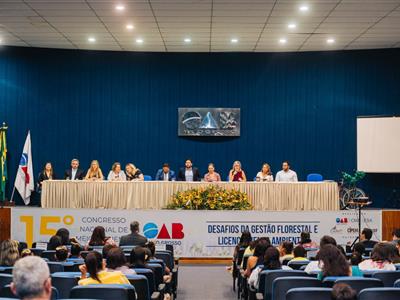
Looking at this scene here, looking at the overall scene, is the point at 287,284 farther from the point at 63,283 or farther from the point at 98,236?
the point at 98,236

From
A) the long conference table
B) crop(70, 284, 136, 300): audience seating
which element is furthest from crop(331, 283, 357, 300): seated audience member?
the long conference table

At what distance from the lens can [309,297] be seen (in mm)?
4551

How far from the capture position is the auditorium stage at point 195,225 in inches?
495

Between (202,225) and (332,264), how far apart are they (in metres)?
6.91

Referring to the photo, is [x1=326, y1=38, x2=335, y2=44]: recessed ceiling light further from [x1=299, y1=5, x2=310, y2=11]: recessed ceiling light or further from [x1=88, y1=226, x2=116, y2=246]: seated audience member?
[x1=88, y1=226, x2=116, y2=246]: seated audience member

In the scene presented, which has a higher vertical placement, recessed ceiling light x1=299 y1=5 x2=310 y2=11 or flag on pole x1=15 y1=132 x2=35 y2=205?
recessed ceiling light x1=299 y1=5 x2=310 y2=11

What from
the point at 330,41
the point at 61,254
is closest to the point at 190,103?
the point at 330,41

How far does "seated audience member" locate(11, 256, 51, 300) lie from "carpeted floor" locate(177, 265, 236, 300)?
650 centimetres

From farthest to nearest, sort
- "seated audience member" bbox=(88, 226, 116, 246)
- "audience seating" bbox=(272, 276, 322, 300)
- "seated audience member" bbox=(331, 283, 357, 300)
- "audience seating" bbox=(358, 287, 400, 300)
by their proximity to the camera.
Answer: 1. "seated audience member" bbox=(88, 226, 116, 246)
2. "audience seating" bbox=(272, 276, 322, 300)
3. "audience seating" bbox=(358, 287, 400, 300)
4. "seated audience member" bbox=(331, 283, 357, 300)

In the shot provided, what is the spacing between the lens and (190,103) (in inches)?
737

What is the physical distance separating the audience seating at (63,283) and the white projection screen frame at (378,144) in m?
13.1

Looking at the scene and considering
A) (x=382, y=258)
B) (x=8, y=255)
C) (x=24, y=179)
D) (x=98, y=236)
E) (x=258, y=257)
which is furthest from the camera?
(x=24, y=179)

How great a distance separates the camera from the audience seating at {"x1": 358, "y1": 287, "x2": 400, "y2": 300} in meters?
4.45

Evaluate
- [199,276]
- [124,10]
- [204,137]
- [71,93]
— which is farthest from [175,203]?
[71,93]
